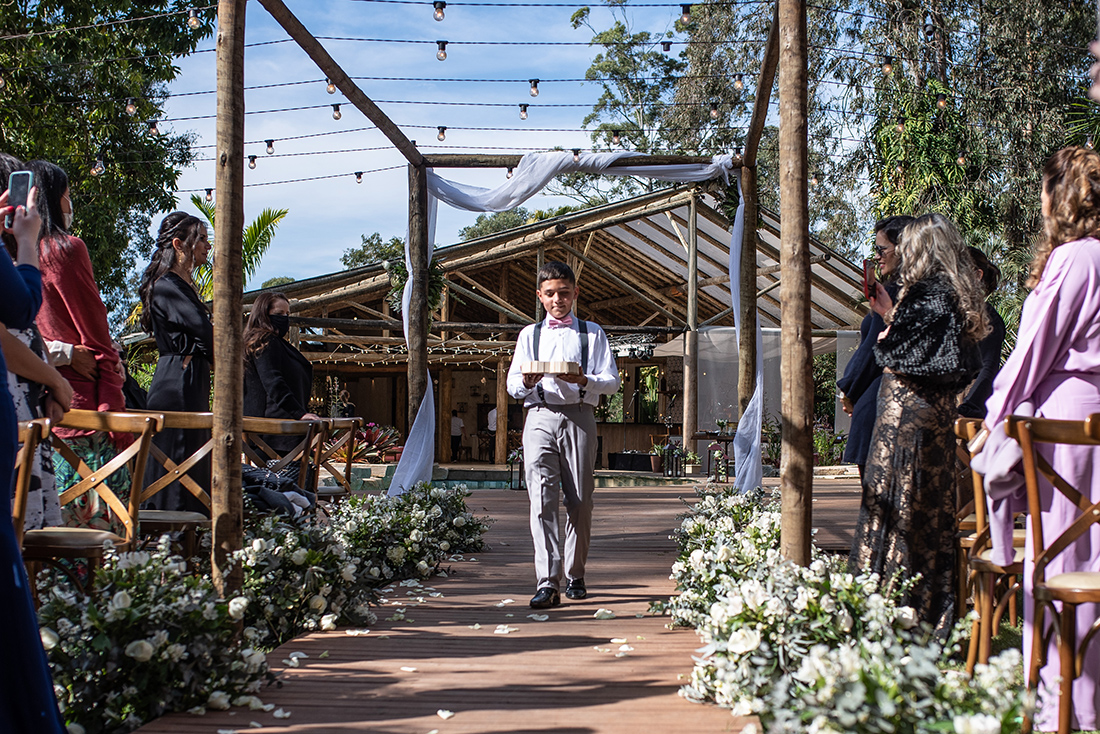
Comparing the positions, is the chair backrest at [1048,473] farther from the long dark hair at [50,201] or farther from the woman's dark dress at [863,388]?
the long dark hair at [50,201]

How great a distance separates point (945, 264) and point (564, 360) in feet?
5.73

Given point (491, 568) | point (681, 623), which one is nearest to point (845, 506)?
point (491, 568)

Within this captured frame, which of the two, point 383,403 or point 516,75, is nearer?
point 516,75

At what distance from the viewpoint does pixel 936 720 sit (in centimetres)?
169

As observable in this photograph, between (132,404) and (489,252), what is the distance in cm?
1084

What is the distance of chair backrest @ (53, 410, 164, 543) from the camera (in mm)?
2869

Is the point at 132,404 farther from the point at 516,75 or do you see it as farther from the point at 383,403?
the point at 383,403

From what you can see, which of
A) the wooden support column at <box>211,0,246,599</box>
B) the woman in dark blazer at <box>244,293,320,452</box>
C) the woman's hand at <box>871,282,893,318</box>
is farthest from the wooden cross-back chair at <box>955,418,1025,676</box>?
the woman in dark blazer at <box>244,293,320,452</box>

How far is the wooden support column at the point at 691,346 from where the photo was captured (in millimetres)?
14008

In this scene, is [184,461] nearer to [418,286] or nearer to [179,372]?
[179,372]

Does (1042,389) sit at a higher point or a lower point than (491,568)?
higher

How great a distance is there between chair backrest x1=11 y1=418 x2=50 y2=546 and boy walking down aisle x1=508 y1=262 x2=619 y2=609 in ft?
7.38

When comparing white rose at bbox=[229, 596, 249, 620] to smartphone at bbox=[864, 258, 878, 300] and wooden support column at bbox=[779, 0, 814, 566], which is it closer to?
wooden support column at bbox=[779, 0, 814, 566]

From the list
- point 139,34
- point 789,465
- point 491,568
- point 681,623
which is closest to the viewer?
point 789,465
